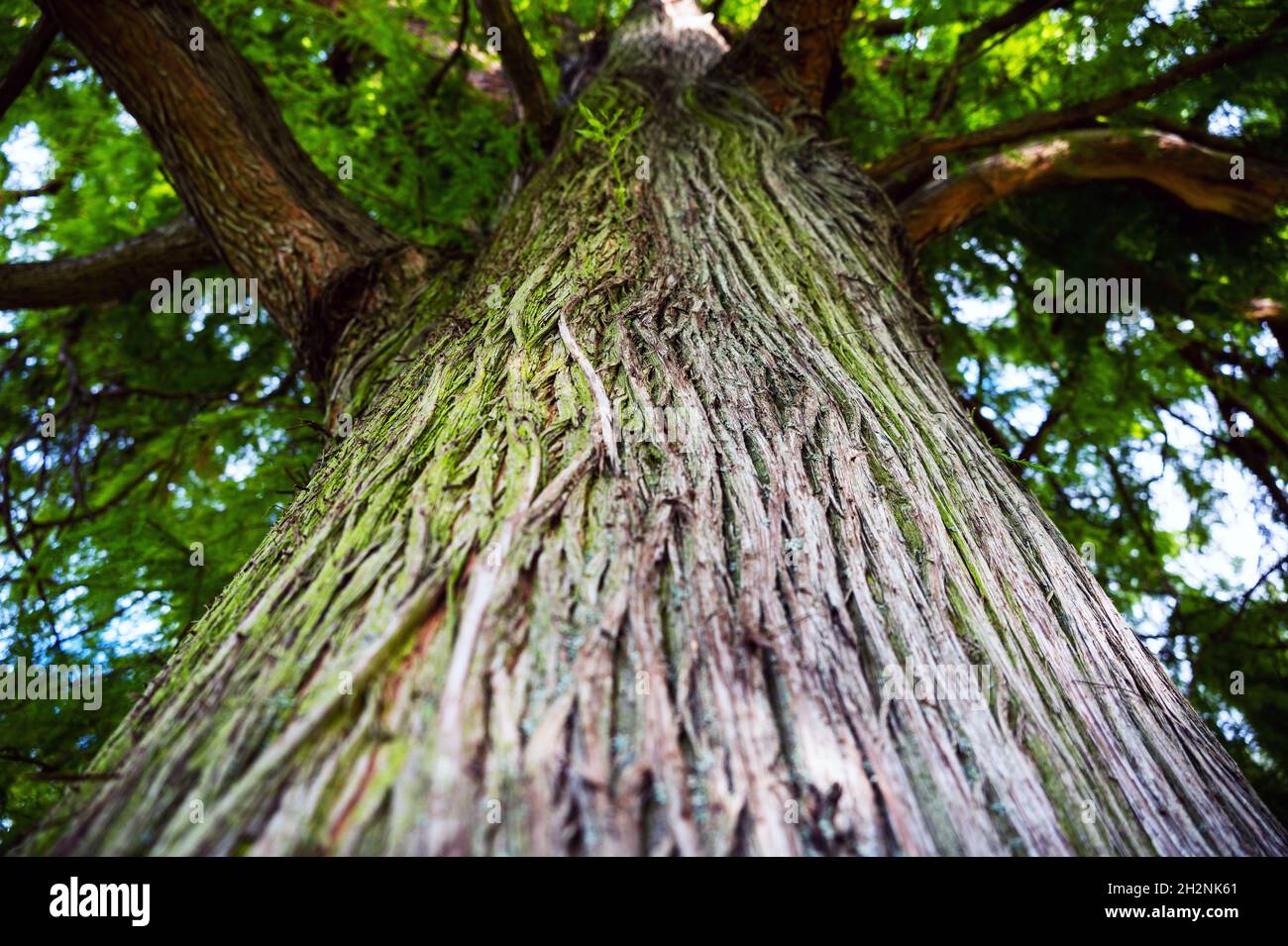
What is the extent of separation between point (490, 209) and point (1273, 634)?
5.06 metres

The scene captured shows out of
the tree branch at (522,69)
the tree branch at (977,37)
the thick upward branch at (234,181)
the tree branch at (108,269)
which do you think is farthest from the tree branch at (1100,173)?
the tree branch at (108,269)

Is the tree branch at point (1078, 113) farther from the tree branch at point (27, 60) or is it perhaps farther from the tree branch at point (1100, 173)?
the tree branch at point (27, 60)

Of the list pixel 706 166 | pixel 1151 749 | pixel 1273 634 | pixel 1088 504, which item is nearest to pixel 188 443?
pixel 706 166

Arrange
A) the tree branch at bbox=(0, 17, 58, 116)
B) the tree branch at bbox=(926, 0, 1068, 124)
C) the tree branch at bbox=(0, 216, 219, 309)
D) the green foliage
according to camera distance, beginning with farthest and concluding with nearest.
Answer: the tree branch at bbox=(926, 0, 1068, 124) → the tree branch at bbox=(0, 216, 219, 309) → the tree branch at bbox=(0, 17, 58, 116) → the green foliage

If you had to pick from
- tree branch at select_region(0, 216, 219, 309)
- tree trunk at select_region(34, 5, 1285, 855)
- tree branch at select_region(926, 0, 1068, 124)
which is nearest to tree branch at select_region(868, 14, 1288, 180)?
tree branch at select_region(926, 0, 1068, 124)

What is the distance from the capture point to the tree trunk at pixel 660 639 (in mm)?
933

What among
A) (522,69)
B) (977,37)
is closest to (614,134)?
(522,69)

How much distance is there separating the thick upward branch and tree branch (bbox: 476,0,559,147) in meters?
1.07

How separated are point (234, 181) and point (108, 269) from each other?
1.33 m

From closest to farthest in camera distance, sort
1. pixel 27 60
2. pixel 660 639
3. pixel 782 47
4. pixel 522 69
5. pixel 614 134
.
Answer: pixel 660 639 < pixel 614 134 < pixel 27 60 < pixel 522 69 < pixel 782 47

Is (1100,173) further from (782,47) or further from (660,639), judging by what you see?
(660,639)

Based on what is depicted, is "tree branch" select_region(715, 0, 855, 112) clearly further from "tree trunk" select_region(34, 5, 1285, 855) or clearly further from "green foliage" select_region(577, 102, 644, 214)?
"tree trunk" select_region(34, 5, 1285, 855)

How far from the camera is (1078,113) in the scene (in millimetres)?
4016

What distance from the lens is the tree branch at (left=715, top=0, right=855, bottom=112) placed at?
3760 mm
